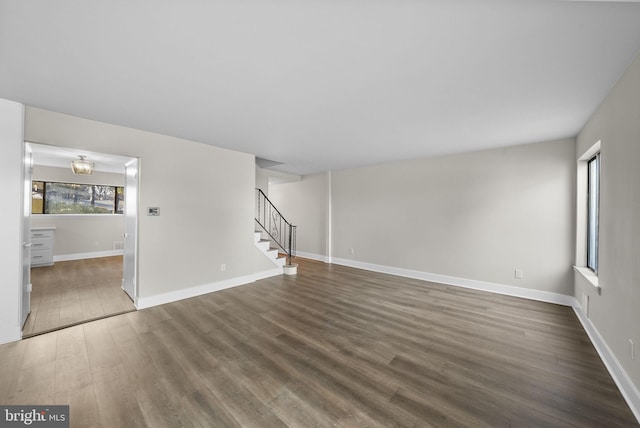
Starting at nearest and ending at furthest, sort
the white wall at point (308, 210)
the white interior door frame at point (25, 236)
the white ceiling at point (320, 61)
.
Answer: the white ceiling at point (320, 61), the white interior door frame at point (25, 236), the white wall at point (308, 210)

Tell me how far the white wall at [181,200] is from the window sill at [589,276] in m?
4.99

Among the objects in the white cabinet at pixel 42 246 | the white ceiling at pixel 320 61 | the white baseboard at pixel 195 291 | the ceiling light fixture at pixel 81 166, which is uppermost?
the white ceiling at pixel 320 61

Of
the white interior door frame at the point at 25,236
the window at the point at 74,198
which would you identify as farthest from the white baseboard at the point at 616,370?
the window at the point at 74,198

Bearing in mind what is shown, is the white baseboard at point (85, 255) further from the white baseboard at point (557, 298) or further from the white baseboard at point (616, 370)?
the white baseboard at point (616, 370)

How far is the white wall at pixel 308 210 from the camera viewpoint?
6.97 metres

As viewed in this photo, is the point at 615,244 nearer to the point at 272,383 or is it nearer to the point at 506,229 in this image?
the point at 506,229

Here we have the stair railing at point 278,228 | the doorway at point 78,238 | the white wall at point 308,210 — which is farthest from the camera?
the stair railing at point 278,228

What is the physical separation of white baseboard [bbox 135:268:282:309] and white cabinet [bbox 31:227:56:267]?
4.75m

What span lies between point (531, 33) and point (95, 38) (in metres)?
2.88

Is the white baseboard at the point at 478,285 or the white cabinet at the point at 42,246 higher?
the white cabinet at the point at 42,246

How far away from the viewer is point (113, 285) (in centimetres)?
450

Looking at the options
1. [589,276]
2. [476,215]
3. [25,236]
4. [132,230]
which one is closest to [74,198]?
[132,230]

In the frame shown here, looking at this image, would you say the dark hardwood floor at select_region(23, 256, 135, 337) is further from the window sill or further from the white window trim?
the white window trim

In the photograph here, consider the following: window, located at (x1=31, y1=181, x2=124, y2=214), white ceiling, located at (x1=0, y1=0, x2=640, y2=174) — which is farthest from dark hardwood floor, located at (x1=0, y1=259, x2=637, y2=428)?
window, located at (x1=31, y1=181, x2=124, y2=214)
